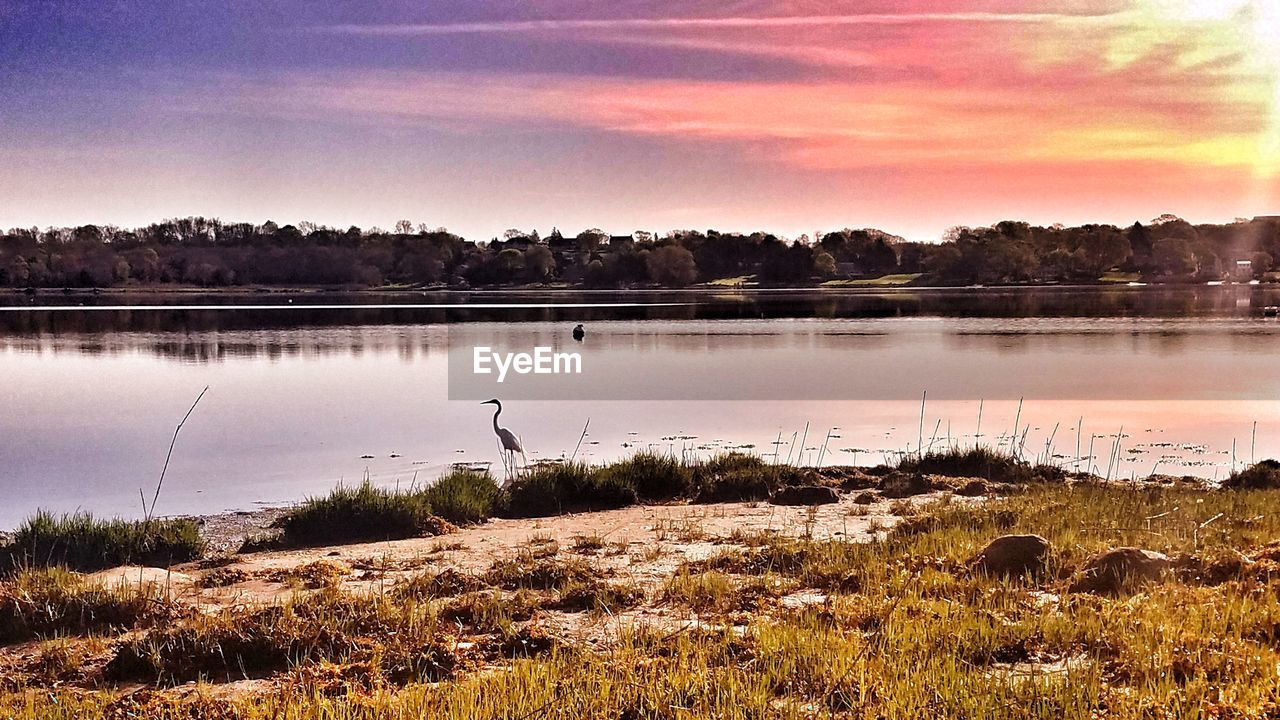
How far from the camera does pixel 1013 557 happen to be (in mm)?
8695

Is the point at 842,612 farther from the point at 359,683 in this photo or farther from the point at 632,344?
the point at 632,344

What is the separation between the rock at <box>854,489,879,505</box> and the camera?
13887 mm

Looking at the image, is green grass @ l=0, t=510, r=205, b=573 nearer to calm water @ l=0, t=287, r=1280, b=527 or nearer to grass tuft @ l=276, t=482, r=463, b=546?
grass tuft @ l=276, t=482, r=463, b=546

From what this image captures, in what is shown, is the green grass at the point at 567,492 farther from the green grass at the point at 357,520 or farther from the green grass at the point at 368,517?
the green grass at the point at 357,520

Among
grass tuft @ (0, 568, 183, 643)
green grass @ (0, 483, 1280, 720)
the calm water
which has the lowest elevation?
the calm water

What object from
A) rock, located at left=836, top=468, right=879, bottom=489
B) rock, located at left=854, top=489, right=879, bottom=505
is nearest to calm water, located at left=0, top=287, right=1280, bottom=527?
rock, located at left=836, top=468, right=879, bottom=489

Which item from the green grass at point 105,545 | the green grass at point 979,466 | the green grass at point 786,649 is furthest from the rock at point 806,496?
the green grass at point 105,545

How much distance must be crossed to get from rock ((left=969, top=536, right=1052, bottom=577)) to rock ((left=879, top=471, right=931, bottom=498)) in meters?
5.75

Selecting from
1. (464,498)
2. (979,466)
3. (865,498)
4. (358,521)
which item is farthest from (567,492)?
(979,466)

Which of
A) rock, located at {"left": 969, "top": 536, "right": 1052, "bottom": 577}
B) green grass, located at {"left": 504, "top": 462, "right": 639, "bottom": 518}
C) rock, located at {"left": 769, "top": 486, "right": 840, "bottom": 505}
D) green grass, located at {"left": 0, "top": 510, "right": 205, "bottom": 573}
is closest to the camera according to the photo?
rock, located at {"left": 969, "top": 536, "right": 1052, "bottom": 577}

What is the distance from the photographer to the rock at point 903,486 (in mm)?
14828

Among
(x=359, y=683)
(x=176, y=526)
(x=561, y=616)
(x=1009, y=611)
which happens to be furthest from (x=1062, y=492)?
(x=176, y=526)

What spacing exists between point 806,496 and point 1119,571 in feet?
21.0

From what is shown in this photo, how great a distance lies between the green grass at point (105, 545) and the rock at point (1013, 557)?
8.54m
